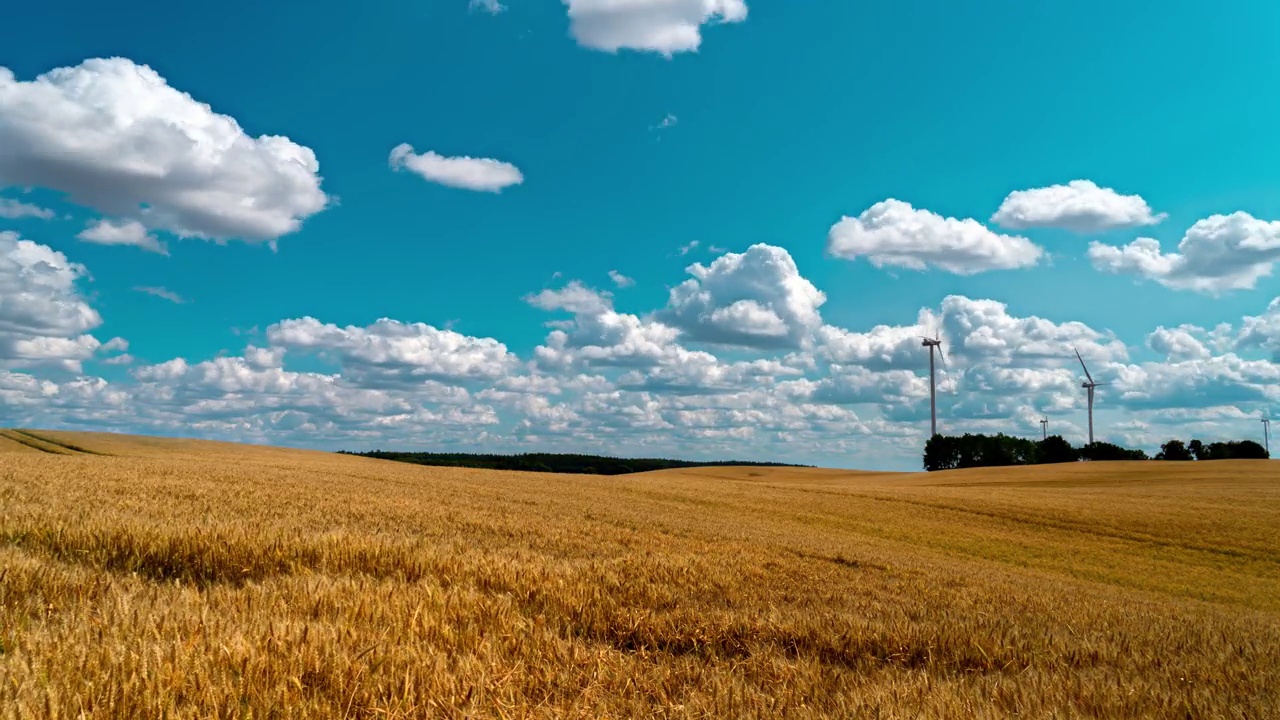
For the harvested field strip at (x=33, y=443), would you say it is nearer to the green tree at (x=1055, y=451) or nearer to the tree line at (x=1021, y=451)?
the tree line at (x=1021, y=451)

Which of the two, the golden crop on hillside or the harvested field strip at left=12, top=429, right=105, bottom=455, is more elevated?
the golden crop on hillside

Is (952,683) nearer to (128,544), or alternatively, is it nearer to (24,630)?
(24,630)

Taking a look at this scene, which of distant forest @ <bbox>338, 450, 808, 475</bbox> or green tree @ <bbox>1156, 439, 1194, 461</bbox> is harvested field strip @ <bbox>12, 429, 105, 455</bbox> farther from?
green tree @ <bbox>1156, 439, 1194, 461</bbox>

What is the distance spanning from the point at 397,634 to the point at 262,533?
4272 mm

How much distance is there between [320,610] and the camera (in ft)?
15.8

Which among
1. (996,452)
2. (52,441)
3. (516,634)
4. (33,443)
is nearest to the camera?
(516,634)

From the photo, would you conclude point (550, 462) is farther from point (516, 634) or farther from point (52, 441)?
point (516, 634)

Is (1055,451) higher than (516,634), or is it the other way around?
(516,634)

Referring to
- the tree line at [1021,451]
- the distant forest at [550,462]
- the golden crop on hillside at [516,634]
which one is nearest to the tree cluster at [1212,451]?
the tree line at [1021,451]

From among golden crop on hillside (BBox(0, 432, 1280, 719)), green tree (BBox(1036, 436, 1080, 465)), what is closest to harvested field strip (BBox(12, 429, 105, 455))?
golden crop on hillside (BBox(0, 432, 1280, 719))

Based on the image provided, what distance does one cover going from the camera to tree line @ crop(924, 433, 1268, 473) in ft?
498

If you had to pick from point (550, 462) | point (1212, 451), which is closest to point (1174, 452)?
point (1212, 451)

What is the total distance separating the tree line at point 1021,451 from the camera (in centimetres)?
15188

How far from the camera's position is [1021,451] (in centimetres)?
15725
